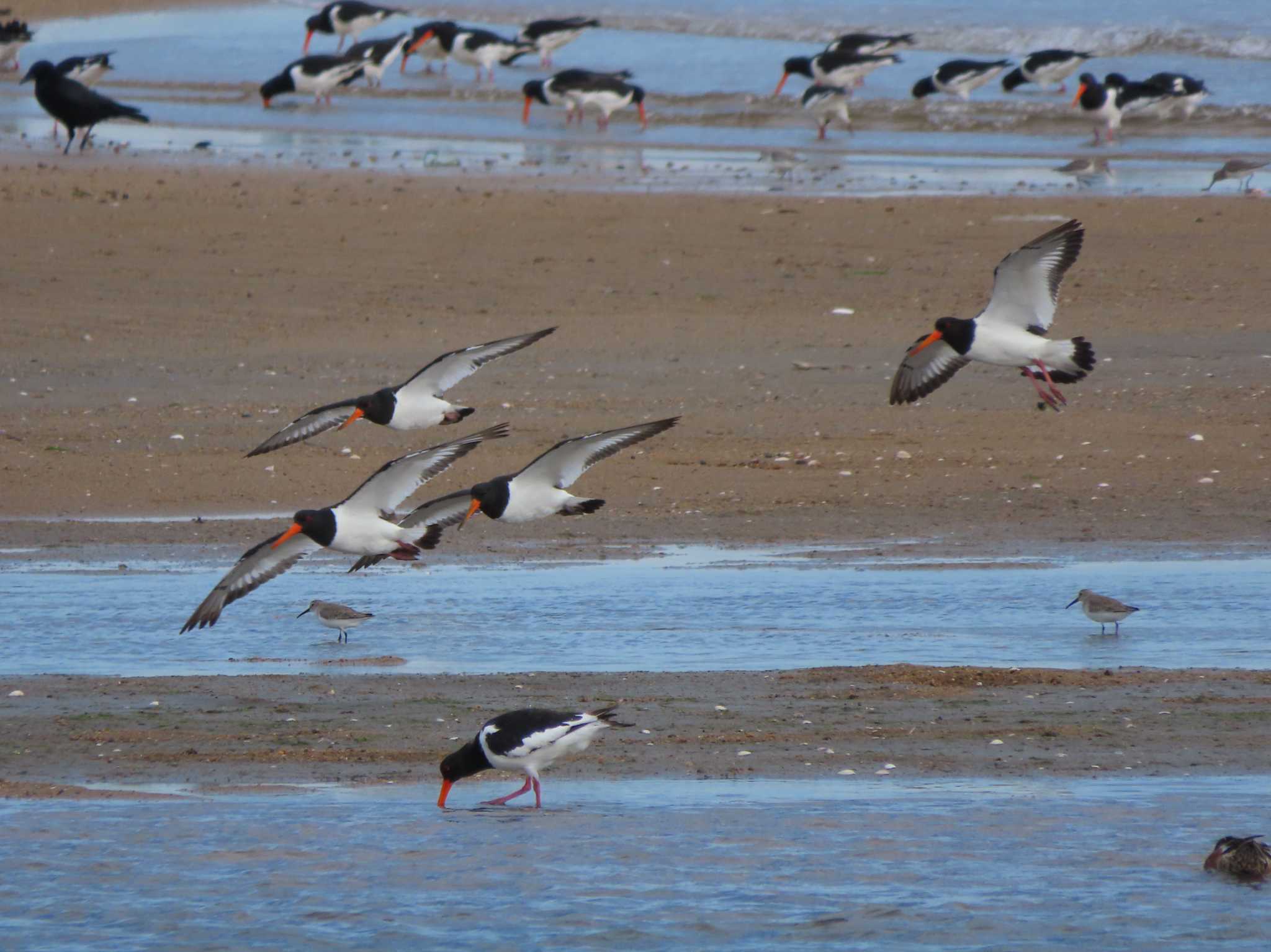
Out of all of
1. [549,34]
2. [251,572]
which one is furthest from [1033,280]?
[549,34]

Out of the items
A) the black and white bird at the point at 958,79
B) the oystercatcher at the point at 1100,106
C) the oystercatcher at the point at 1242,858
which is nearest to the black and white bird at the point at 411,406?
the oystercatcher at the point at 1242,858

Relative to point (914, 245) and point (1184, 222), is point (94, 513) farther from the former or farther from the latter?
point (1184, 222)

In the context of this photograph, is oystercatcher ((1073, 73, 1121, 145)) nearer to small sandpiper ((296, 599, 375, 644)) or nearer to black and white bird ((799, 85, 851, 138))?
black and white bird ((799, 85, 851, 138))

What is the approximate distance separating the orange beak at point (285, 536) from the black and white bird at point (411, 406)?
1114mm

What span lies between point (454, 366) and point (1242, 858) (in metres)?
5.90

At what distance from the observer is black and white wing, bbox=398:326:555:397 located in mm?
10464

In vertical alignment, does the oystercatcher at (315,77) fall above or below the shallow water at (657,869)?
above

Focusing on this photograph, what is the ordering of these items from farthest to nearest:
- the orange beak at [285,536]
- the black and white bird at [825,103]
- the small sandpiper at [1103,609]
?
the black and white bird at [825,103]
the orange beak at [285,536]
the small sandpiper at [1103,609]

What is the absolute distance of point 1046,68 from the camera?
87.1 feet

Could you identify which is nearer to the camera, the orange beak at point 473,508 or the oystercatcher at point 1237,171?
the orange beak at point 473,508

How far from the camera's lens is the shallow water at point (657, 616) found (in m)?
8.45

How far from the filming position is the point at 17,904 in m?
6.12

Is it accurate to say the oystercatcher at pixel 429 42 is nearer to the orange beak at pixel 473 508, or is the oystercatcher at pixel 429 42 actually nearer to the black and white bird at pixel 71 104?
the black and white bird at pixel 71 104

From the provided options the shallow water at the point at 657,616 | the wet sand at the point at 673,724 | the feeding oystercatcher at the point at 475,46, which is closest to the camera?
the wet sand at the point at 673,724
